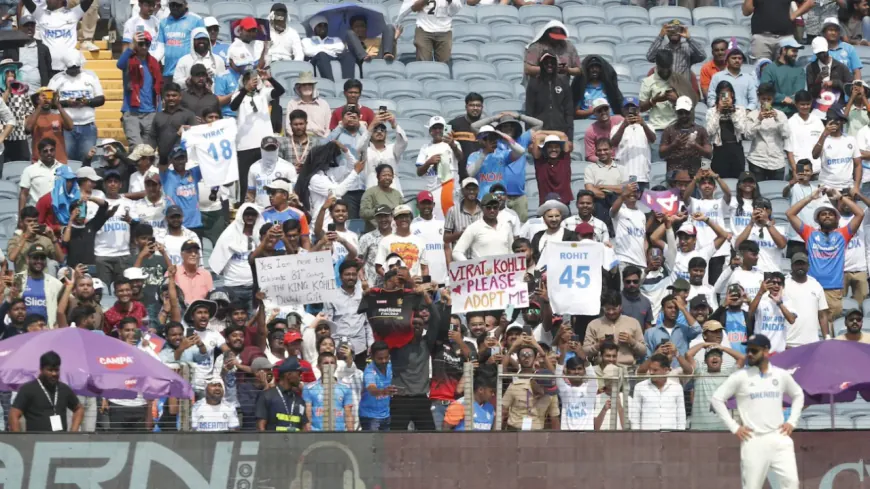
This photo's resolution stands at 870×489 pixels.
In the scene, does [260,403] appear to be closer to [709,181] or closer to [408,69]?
[709,181]

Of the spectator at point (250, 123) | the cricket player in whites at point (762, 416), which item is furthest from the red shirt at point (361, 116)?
the cricket player in whites at point (762, 416)

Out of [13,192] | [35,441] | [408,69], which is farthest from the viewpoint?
[408,69]

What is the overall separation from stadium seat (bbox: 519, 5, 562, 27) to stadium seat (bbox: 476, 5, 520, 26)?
0.33 feet

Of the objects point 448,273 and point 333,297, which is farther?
point 448,273

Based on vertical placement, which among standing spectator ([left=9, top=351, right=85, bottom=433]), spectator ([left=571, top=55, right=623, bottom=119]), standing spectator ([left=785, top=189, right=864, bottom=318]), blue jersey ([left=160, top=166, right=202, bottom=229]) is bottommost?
standing spectator ([left=9, top=351, right=85, bottom=433])

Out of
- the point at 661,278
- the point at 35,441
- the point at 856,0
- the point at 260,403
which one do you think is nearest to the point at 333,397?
the point at 260,403

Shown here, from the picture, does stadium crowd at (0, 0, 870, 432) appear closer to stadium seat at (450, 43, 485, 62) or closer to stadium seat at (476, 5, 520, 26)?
stadium seat at (450, 43, 485, 62)

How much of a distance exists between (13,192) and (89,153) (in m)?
0.95

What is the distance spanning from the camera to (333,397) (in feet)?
61.3

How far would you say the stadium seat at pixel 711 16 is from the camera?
28.6 metres

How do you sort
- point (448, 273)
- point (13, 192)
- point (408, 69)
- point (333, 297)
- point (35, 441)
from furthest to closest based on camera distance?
point (408, 69) → point (13, 192) → point (448, 273) → point (333, 297) → point (35, 441)

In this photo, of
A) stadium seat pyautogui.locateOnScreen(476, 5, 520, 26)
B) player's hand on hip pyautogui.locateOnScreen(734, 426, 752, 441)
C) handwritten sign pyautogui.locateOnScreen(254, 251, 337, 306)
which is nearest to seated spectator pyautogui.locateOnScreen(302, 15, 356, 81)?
stadium seat pyautogui.locateOnScreen(476, 5, 520, 26)

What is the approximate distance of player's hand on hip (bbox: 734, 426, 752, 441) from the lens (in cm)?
1750

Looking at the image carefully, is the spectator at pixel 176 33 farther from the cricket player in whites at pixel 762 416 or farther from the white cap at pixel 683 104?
the cricket player in whites at pixel 762 416
